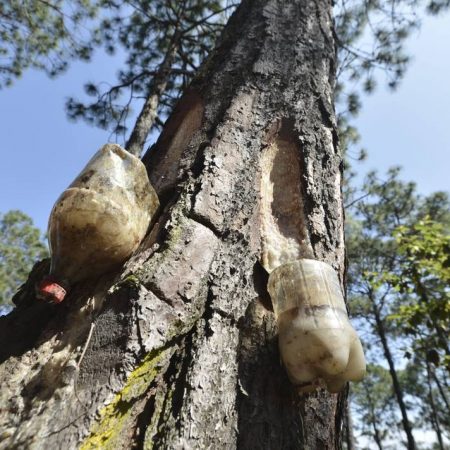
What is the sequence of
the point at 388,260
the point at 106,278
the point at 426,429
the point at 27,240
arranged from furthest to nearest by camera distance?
the point at 426,429, the point at 27,240, the point at 388,260, the point at 106,278

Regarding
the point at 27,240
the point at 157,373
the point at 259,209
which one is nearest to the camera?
the point at 157,373

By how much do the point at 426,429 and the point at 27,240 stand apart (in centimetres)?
2034

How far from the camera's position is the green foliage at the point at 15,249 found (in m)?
14.5

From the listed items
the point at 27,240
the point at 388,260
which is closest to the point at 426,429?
the point at 388,260

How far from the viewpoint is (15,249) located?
14633 millimetres

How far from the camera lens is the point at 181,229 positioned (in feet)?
3.49

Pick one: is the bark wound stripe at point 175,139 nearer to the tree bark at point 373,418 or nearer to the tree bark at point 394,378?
the tree bark at point 394,378

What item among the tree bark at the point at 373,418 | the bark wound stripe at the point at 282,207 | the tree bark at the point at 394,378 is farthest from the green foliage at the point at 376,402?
the bark wound stripe at the point at 282,207

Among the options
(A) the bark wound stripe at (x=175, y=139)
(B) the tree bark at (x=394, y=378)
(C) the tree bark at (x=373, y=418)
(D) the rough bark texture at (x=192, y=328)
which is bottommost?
(D) the rough bark texture at (x=192, y=328)

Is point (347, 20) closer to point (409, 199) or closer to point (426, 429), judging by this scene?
point (409, 199)

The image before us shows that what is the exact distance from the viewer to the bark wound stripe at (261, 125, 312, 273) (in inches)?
47.7

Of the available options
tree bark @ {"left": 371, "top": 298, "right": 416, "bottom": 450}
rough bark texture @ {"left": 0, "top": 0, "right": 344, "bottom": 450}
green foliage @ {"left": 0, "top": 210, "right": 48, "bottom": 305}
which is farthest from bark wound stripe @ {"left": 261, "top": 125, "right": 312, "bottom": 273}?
green foliage @ {"left": 0, "top": 210, "right": 48, "bottom": 305}

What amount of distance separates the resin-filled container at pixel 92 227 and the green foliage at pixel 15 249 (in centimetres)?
1472

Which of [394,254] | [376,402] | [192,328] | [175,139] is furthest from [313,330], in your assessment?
[376,402]
